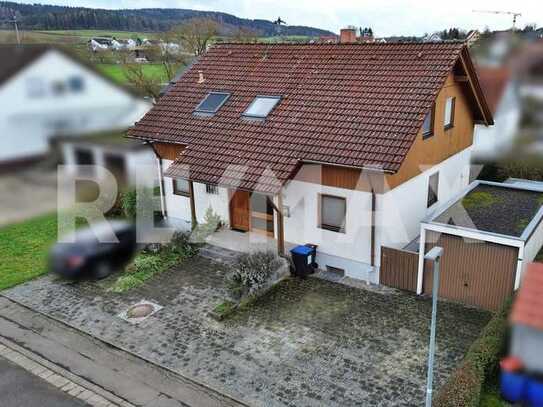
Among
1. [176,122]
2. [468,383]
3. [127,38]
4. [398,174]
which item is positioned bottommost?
[468,383]

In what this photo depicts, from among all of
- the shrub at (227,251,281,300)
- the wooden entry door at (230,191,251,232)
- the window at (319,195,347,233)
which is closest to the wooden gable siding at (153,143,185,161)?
the wooden entry door at (230,191,251,232)

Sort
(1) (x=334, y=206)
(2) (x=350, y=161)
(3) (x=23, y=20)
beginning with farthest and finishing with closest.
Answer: (1) (x=334, y=206) → (2) (x=350, y=161) → (3) (x=23, y=20)

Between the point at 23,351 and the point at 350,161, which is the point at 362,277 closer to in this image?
the point at 350,161

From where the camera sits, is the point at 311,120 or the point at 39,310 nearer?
the point at 39,310

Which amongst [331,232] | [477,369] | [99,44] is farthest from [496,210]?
[99,44]

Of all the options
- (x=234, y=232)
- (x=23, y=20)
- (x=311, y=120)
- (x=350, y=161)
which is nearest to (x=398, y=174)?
(x=350, y=161)

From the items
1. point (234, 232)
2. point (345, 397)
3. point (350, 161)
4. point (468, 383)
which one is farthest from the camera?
point (234, 232)

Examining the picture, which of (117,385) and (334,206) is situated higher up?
(334,206)
